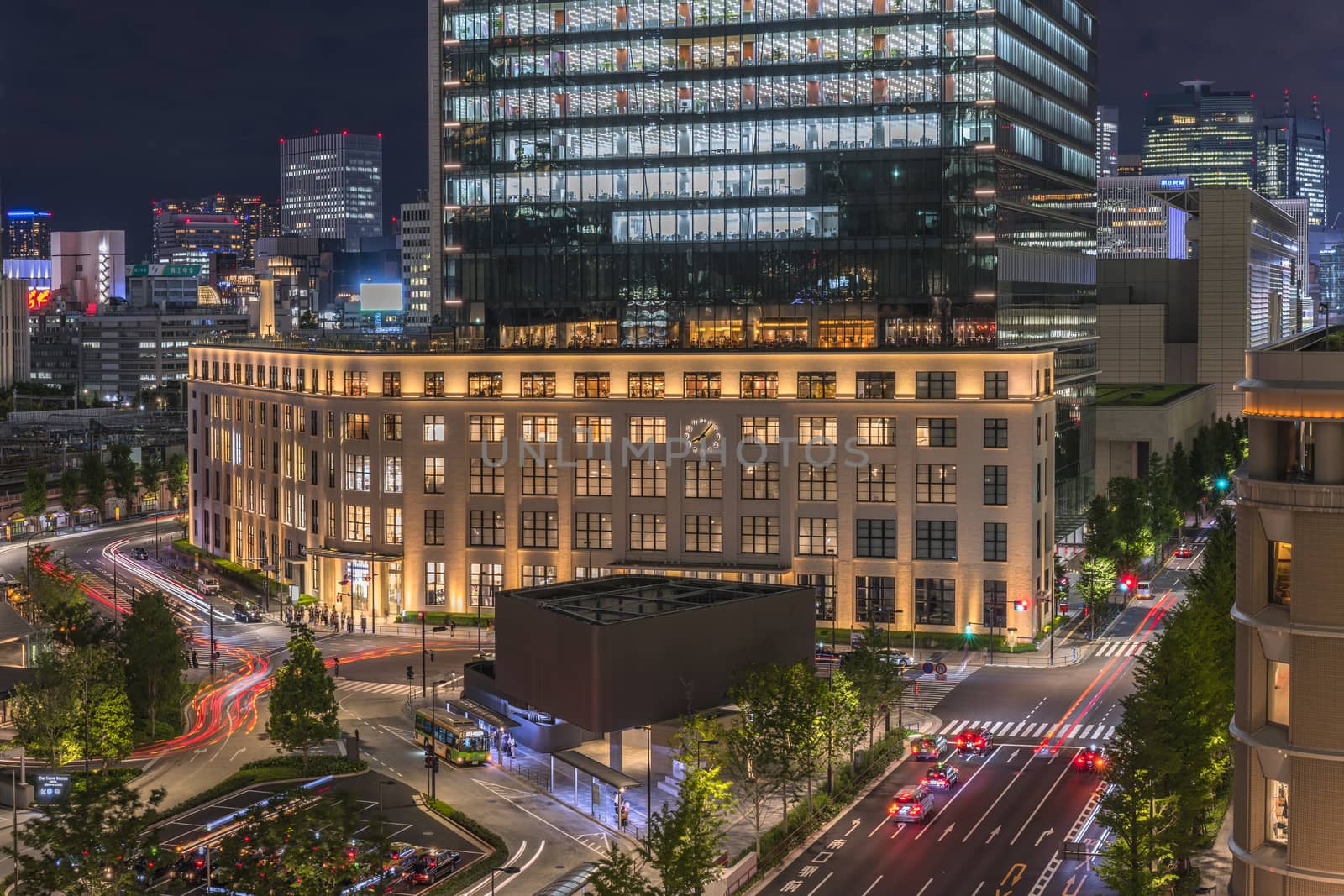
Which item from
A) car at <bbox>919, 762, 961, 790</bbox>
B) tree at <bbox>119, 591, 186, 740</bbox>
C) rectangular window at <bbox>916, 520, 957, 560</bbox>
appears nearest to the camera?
car at <bbox>919, 762, 961, 790</bbox>

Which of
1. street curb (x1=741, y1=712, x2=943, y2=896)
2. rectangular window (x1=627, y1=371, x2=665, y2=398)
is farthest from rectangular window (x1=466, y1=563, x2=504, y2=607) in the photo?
street curb (x1=741, y1=712, x2=943, y2=896)

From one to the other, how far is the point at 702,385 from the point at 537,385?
606 inches

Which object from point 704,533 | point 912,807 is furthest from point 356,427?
point 912,807

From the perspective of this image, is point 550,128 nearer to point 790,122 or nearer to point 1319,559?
point 790,122

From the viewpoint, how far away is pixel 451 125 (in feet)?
495

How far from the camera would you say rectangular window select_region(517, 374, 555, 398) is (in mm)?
140500

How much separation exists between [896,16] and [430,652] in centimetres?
6718

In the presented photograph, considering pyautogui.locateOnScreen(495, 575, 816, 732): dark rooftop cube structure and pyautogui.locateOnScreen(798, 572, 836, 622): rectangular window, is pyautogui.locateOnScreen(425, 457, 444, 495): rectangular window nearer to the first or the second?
pyautogui.locateOnScreen(798, 572, 836, 622): rectangular window

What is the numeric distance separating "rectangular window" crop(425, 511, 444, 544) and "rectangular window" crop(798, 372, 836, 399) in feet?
114

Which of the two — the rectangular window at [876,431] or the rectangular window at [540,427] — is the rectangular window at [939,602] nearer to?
the rectangular window at [876,431]

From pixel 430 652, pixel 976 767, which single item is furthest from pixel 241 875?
pixel 430 652

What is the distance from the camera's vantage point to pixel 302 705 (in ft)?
301

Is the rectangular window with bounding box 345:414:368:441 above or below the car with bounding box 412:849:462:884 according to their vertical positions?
above

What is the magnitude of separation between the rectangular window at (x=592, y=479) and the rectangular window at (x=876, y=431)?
2233 centimetres
